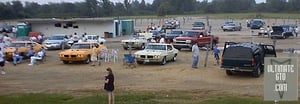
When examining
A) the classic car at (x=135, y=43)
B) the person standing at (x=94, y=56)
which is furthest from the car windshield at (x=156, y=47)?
the classic car at (x=135, y=43)

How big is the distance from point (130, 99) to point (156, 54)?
11.2 m

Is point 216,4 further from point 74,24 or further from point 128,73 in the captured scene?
point 128,73

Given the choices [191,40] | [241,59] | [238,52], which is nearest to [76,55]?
[238,52]

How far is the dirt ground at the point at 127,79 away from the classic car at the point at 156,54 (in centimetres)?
43

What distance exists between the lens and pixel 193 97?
53.8 feet

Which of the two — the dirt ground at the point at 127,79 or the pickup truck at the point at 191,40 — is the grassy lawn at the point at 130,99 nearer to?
the dirt ground at the point at 127,79

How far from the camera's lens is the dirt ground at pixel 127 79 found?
61.0 feet

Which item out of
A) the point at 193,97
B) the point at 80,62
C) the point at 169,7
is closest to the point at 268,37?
the point at 80,62

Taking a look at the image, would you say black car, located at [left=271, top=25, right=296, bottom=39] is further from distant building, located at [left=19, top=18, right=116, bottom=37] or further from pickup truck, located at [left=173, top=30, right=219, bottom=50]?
distant building, located at [left=19, top=18, right=116, bottom=37]

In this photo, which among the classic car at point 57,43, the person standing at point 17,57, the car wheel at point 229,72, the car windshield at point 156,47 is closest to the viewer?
the car wheel at point 229,72

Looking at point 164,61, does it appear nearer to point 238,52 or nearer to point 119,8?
point 238,52

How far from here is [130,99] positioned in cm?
1548

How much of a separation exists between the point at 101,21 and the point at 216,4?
408ft

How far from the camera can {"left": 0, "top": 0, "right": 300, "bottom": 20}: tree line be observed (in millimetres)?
113688
